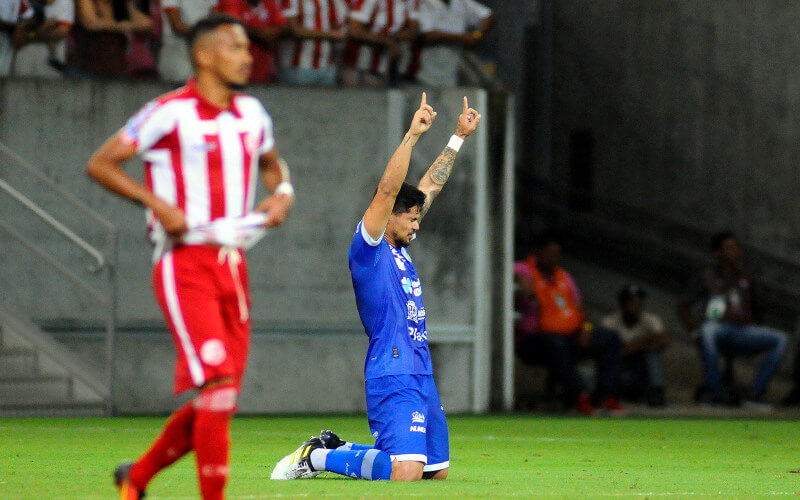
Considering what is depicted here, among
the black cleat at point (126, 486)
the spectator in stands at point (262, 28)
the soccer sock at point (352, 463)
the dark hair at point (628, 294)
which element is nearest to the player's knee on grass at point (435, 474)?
the soccer sock at point (352, 463)

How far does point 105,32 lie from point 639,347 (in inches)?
263

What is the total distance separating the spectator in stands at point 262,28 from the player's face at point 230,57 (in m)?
8.66

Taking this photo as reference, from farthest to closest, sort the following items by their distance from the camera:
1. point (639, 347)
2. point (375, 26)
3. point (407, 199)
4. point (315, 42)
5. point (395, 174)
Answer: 1. point (639, 347)
2. point (375, 26)
3. point (315, 42)
4. point (407, 199)
5. point (395, 174)

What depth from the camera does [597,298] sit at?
790 inches

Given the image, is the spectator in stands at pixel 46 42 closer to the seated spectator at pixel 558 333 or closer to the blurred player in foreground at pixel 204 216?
the seated spectator at pixel 558 333

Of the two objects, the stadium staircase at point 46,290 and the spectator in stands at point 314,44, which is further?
the spectator in stands at point 314,44

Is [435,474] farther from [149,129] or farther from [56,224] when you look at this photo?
[56,224]

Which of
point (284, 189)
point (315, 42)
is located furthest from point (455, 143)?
point (315, 42)

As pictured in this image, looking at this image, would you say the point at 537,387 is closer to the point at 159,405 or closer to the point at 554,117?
the point at 159,405

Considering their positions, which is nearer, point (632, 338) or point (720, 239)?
point (632, 338)

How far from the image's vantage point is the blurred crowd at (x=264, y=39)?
550 inches

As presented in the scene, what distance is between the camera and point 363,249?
7.43m

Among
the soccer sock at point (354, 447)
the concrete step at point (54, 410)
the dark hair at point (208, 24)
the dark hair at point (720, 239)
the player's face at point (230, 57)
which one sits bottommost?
the concrete step at point (54, 410)

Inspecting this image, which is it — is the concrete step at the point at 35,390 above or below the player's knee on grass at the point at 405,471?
below
